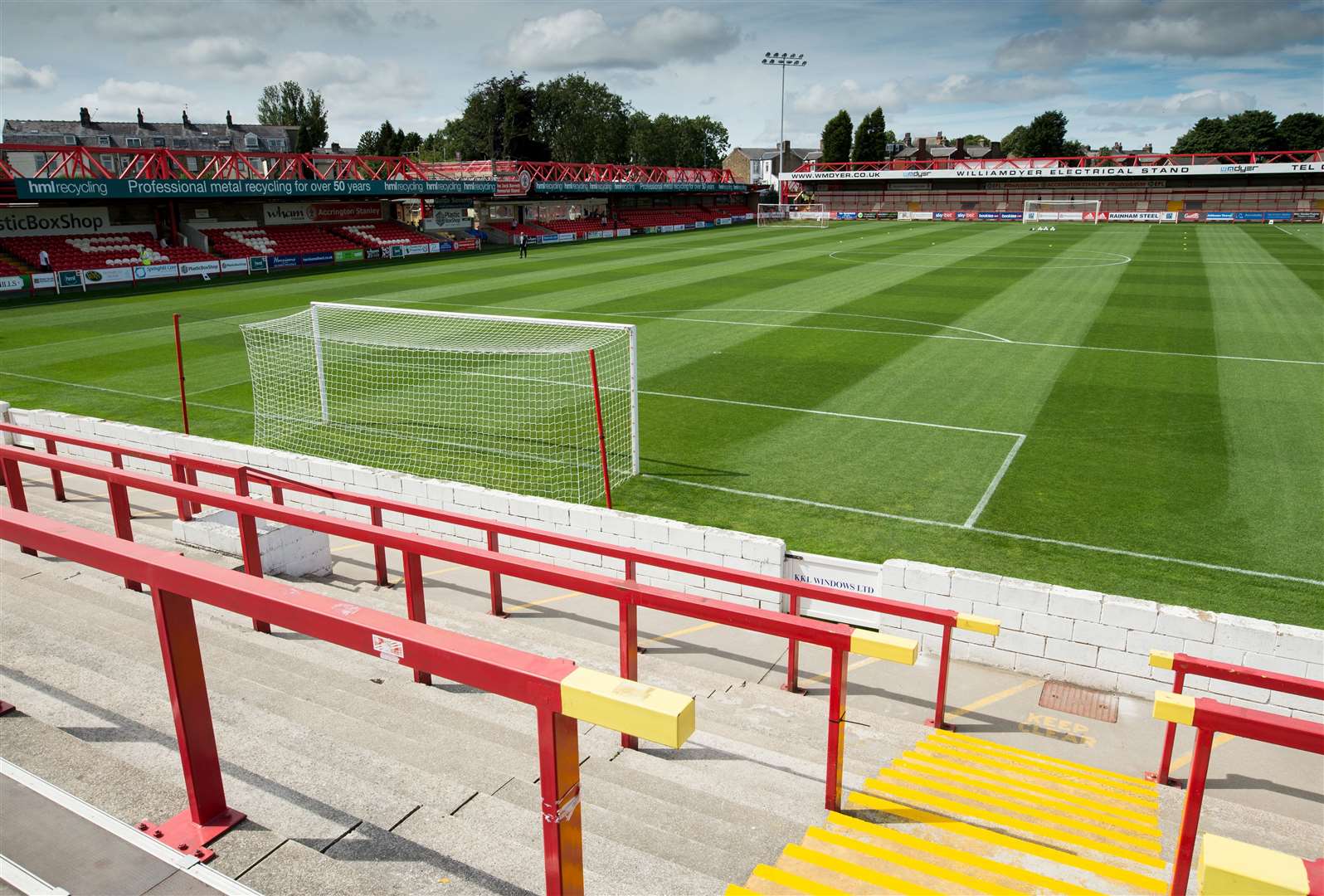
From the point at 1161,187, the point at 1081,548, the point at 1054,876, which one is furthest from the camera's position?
the point at 1161,187

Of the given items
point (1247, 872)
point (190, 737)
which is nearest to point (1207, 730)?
point (1247, 872)

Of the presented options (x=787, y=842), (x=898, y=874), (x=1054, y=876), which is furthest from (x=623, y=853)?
(x=1054, y=876)

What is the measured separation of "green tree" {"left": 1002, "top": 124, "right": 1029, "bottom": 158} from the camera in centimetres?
14862

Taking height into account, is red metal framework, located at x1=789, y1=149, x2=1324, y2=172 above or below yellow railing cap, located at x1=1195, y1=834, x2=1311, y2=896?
above

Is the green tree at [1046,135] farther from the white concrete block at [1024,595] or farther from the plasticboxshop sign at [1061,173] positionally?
the white concrete block at [1024,595]

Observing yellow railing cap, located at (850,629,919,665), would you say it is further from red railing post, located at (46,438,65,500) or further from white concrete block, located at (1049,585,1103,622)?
red railing post, located at (46,438,65,500)

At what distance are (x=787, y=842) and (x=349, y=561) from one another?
7.34 m

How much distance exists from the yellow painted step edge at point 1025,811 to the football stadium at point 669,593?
37 millimetres

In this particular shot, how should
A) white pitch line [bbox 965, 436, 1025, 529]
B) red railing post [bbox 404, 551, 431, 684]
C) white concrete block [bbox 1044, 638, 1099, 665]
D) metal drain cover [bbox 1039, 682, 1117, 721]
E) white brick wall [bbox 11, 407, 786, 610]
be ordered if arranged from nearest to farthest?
1. red railing post [bbox 404, 551, 431, 684]
2. metal drain cover [bbox 1039, 682, 1117, 721]
3. white concrete block [bbox 1044, 638, 1099, 665]
4. white brick wall [bbox 11, 407, 786, 610]
5. white pitch line [bbox 965, 436, 1025, 529]

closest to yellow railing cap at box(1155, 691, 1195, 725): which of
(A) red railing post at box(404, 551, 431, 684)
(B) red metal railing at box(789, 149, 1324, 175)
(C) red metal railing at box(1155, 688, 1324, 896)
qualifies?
(C) red metal railing at box(1155, 688, 1324, 896)

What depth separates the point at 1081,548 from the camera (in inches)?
440

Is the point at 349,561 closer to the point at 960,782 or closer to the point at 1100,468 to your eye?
the point at 960,782

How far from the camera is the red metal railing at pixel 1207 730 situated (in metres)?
3.16

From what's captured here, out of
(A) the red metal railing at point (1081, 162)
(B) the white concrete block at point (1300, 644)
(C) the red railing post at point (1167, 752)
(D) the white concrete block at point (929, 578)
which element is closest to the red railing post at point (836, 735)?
(C) the red railing post at point (1167, 752)
